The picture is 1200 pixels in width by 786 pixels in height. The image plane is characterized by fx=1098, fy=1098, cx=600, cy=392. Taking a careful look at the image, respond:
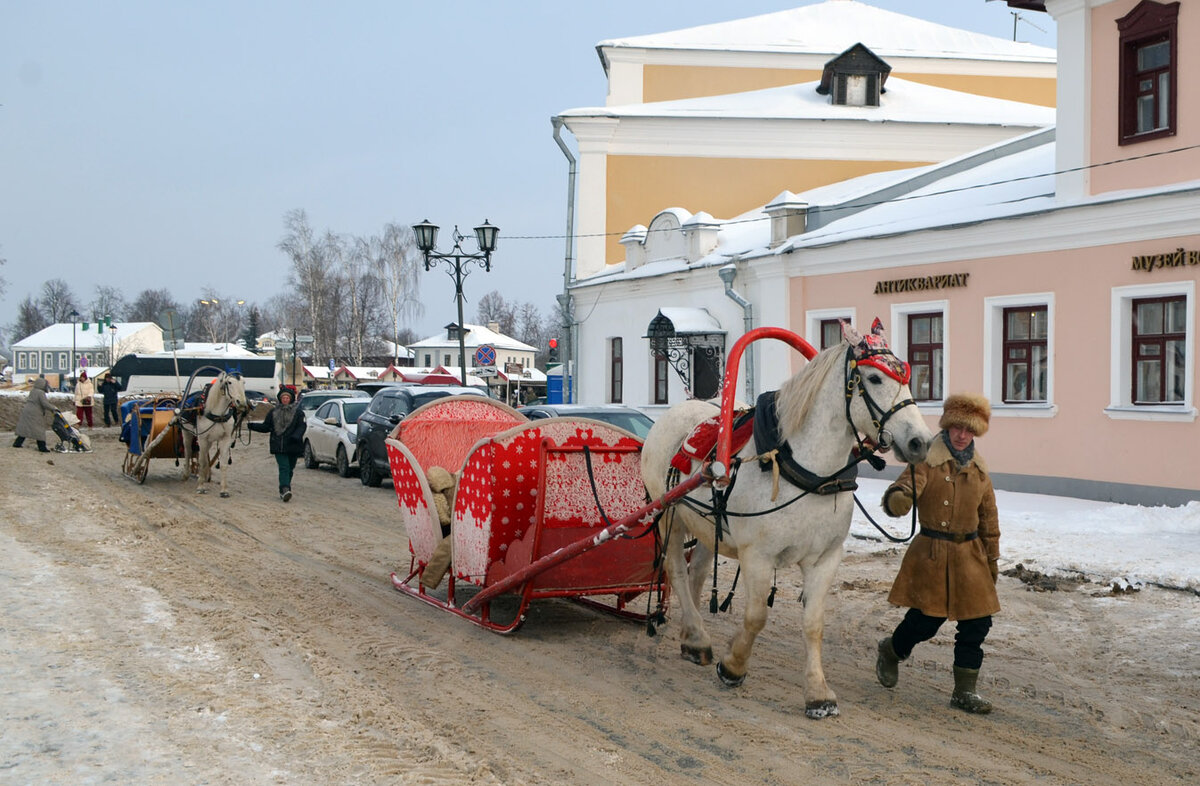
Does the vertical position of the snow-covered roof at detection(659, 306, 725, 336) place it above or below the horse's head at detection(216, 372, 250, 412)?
above

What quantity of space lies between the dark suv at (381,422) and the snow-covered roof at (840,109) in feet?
43.4

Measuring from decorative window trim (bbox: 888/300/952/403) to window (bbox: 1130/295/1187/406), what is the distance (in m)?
3.15

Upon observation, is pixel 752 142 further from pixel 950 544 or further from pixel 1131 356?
pixel 950 544

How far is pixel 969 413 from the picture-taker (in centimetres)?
543

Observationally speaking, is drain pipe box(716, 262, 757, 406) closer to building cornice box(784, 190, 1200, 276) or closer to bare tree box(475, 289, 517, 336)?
building cornice box(784, 190, 1200, 276)

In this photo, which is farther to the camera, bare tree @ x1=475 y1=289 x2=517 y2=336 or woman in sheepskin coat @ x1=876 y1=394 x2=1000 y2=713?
bare tree @ x1=475 y1=289 x2=517 y2=336

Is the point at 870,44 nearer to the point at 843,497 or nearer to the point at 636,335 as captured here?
the point at 636,335

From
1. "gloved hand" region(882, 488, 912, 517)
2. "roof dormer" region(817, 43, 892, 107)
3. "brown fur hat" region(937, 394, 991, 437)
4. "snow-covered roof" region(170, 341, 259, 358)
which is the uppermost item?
"roof dormer" region(817, 43, 892, 107)

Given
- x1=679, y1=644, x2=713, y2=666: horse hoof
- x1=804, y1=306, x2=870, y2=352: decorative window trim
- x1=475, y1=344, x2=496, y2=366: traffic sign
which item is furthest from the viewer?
x1=475, y1=344, x2=496, y2=366: traffic sign

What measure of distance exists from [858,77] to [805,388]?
A: 26.7 metres

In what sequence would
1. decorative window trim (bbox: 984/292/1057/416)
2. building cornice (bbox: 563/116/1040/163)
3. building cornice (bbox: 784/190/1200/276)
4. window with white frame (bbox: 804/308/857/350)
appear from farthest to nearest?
building cornice (bbox: 563/116/1040/163) → window with white frame (bbox: 804/308/857/350) → decorative window trim (bbox: 984/292/1057/416) → building cornice (bbox: 784/190/1200/276)

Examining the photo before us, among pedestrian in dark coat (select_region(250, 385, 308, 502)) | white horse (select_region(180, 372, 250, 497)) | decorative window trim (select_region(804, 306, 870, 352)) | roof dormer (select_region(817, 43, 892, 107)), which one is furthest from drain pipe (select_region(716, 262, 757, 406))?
roof dormer (select_region(817, 43, 892, 107))

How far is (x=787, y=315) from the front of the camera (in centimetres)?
2016

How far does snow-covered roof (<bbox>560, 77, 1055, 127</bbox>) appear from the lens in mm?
28781
